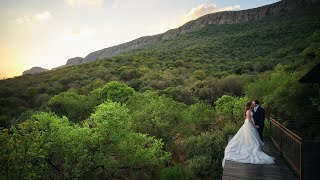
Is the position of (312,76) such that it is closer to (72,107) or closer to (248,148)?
(248,148)

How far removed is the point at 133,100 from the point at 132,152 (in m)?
14.1

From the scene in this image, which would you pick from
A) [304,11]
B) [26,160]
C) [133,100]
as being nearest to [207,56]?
[304,11]

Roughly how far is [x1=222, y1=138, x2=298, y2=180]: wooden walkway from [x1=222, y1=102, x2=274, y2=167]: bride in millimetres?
320

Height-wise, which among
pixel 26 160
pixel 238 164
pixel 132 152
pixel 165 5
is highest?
pixel 165 5

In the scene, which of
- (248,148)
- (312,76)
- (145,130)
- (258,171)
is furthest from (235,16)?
(258,171)

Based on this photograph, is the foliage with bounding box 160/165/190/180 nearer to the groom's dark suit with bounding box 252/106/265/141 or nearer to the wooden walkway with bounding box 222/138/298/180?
the groom's dark suit with bounding box 252/106/265/141

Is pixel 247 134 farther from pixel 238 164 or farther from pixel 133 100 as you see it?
pixel 133 100

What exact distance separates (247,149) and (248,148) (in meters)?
0.07

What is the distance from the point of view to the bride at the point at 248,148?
33.3 feet

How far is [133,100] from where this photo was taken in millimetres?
33094

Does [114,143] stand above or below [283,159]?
below

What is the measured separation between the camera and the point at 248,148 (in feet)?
35.3

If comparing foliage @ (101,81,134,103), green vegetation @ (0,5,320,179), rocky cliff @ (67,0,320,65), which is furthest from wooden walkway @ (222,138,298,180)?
rocky cliff @ (67,0,320,65)

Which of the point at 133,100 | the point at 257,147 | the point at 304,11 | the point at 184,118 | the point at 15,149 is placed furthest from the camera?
the point at 304,11
